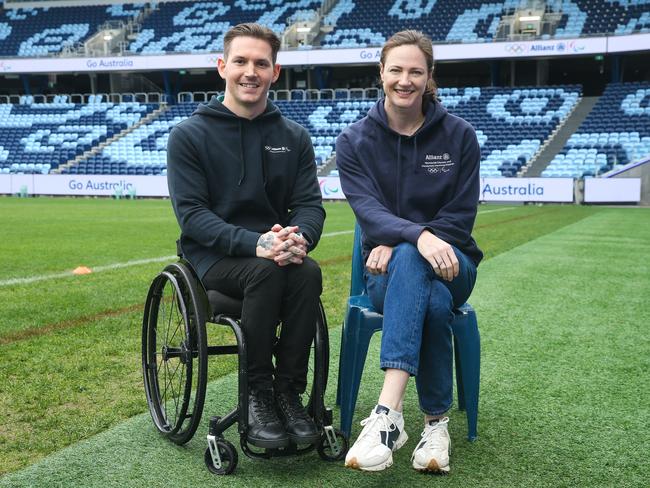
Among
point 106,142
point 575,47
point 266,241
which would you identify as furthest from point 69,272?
point 106,142

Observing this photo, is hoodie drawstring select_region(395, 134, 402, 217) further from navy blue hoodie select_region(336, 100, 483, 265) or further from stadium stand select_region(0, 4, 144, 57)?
stadium stand select_region(0, 4, 144, 57)

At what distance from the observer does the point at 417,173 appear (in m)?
3.18

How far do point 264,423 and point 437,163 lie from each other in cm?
128

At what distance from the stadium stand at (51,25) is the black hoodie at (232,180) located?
125 feet

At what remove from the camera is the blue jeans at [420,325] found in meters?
2.74

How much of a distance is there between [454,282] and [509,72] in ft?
111

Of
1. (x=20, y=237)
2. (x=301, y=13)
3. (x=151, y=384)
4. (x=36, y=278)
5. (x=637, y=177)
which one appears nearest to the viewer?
(x=151, y=384)

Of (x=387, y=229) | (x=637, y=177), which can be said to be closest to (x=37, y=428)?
(x=387, y=229)

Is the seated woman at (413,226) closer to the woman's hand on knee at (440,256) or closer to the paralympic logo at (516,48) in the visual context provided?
the woman's hand on knee at (440,256)

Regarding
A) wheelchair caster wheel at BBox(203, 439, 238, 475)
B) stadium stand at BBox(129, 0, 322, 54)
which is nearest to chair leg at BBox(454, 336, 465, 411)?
wheelchair caster wheel at BBox(203, 439, 238, 475)

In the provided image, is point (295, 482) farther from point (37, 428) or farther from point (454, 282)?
point (37, 428)

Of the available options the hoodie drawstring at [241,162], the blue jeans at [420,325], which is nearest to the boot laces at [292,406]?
the blue jeans at [420,325]

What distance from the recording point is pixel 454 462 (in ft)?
9.27

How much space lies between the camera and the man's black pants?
270 cm
